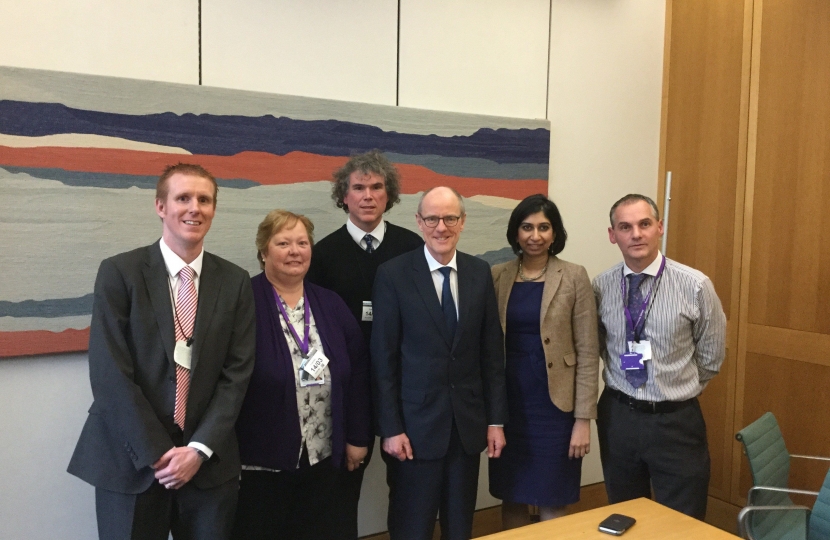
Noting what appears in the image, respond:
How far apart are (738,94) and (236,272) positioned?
10.5 feet

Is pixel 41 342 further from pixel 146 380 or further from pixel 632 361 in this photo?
pixel 632 361

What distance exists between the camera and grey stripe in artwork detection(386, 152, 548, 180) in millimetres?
3452

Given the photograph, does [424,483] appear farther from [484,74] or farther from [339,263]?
[484,74]

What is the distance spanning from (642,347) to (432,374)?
908mm

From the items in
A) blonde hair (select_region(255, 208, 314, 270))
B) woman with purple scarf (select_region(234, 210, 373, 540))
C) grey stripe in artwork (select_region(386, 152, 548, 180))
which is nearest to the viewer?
woman with purple scarf (select_region(234, 210, 373, 540))

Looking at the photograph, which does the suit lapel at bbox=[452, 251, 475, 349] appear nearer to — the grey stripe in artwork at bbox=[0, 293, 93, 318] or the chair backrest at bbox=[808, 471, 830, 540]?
the chair backrest at bbox=[808, 471, 830, 540]

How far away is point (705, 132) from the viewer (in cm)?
395

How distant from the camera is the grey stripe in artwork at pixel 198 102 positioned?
255 cm

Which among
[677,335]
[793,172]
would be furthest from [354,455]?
[793,172]

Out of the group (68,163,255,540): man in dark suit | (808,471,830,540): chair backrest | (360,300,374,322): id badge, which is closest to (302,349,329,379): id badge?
(68,163,255,540): man in dark suit

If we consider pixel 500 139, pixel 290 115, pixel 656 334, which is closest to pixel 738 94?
pixel 500 139

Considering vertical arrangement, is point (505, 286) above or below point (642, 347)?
above

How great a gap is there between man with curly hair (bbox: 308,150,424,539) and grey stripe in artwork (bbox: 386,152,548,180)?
0.64 meters

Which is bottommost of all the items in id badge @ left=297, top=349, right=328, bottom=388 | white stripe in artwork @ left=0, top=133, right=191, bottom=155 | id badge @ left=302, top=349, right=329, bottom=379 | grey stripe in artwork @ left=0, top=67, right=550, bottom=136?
id badge @ left=297, top=349, right=328, bottom=388
